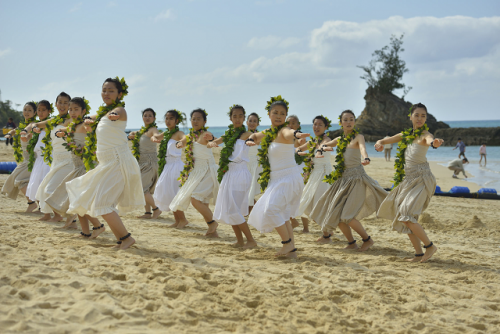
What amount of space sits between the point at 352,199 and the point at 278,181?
1.57 meters

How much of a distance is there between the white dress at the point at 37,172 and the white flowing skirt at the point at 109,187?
3.01 meters

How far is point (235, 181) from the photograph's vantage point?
284 inches

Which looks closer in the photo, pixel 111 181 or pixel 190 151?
pixel 111 181

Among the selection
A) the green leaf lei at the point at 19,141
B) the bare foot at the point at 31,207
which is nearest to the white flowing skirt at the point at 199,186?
the bare foot at the point at 31,207

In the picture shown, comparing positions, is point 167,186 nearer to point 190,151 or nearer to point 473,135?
point 190,151

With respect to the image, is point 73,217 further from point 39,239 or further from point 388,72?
point 388,72

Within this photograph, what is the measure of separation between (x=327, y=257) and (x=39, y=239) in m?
3.79

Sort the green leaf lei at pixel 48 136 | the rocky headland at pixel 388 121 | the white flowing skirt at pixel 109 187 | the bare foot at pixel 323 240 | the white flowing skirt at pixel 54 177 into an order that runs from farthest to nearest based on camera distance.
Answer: the rocky headland at pixel 388 121, the green leaf lei at pixel 48 136, the bare foot at pixel 323 240, the white flowing skirt at pixel 54 177, the white flowing skirt at pixel 109 187

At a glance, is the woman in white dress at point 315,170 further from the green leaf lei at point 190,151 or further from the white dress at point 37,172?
the white dress at point 37,172

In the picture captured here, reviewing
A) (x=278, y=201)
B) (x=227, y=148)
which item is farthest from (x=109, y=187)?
(x=278, y=201)

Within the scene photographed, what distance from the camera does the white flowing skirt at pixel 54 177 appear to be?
25.8ft

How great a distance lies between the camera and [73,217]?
7.82m

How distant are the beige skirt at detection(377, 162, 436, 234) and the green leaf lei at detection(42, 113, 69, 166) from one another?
5.56 meters

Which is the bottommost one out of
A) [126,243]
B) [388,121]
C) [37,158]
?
[126,243]
